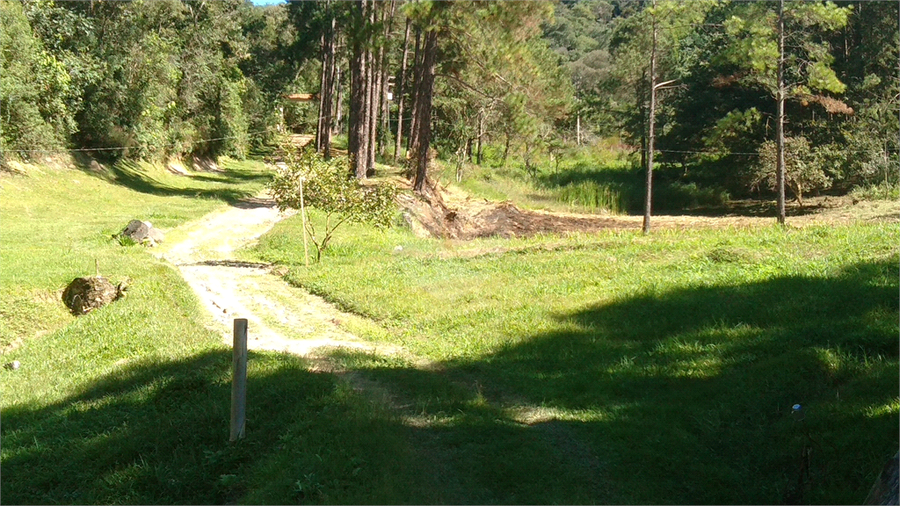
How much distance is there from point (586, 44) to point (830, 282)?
9510 cm

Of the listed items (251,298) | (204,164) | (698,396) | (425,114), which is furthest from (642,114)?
(698,396)

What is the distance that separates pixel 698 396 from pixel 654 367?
111 cm

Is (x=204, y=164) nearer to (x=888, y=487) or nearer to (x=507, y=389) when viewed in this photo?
(x=507, y=389)

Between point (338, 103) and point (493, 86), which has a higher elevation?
point (338, 103)

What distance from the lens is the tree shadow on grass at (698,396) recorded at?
6.51 metres

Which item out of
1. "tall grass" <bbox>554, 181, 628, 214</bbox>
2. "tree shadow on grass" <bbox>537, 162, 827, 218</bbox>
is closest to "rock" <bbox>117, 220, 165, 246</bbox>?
"tall grass" <bbox>554, 181, 628, 214</bbox>

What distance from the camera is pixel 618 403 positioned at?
331 inches

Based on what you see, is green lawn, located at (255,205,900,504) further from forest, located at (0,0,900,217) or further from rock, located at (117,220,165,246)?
forest, located at (0,0,900,217)

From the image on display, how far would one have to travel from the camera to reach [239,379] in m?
7.33

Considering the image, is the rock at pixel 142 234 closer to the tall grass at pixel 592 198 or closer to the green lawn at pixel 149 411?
the green lawn at pixel 149 411

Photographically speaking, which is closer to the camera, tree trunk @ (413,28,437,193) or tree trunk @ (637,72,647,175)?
tree trunk @ (413,28,437,193)

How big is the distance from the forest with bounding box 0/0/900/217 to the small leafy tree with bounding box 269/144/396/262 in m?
1.28

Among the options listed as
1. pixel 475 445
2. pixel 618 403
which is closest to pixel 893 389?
pixel 618 403

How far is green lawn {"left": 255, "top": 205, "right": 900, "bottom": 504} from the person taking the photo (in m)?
6.60
